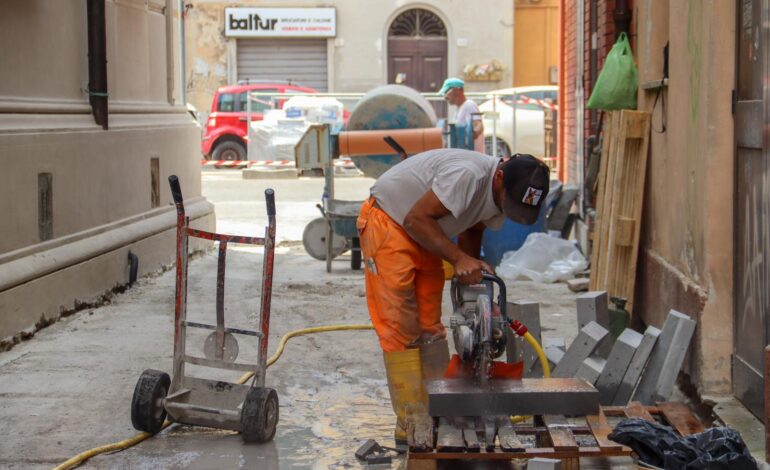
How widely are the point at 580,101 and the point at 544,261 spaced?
7.64 ft

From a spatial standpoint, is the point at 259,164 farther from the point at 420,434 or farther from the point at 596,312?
the point at 420,434

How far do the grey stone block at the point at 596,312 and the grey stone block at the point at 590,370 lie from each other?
1.55 ft

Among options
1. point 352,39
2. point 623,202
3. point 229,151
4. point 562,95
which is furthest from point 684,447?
point 352,39

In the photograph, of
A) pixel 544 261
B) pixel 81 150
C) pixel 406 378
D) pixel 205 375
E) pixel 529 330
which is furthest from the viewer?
pixel 544 261

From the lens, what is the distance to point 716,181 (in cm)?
617

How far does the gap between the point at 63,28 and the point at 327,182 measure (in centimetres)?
318

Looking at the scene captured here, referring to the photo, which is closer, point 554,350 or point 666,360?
point 666,360

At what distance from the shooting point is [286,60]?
33.5 meters

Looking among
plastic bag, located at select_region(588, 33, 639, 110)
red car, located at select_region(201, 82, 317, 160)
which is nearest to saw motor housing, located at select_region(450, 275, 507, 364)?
plastic bag, located at select_region(588, 33, 639, 110)

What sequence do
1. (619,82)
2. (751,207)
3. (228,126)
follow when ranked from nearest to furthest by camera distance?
(751,207)
(619,82)
(228,126)

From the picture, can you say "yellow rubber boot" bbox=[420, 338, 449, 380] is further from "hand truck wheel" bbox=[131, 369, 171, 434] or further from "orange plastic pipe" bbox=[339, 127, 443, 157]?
"orange plastic pipe" bbox=[339, 127, 443, 157]

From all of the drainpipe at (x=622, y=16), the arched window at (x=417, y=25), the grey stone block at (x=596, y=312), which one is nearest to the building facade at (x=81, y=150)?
the grey stone block at (x=596, y=312)

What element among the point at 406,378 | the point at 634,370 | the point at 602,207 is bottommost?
the point at 634,370

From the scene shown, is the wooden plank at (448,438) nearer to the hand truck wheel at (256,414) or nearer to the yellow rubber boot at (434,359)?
the yellow rubber boot at (434,359)
